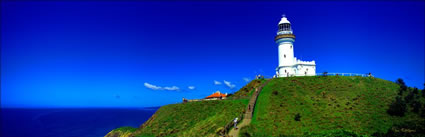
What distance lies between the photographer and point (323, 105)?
35.2 meters

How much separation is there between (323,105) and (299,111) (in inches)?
191

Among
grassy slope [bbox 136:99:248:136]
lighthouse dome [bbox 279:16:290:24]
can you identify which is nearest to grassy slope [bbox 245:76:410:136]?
grassy slope [bbox 136:99:248:136]

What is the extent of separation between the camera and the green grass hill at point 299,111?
29359 mm

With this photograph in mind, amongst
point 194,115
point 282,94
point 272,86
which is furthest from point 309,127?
point 194,115

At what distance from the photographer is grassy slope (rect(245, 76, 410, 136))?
29.2m

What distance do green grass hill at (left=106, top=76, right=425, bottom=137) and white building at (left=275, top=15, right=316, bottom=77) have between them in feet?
18.4

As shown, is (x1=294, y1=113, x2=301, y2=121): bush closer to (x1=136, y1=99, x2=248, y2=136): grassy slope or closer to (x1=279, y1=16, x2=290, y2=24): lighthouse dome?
(x1=136, y1=99, x2=248, y2=136): grassy slope

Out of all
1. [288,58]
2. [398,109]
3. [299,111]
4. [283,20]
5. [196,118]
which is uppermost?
[283,20]

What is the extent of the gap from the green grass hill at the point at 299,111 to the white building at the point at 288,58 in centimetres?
560

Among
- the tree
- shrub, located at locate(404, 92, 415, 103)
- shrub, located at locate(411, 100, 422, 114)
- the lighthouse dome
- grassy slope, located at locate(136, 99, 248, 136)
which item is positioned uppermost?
the lighthouse dome

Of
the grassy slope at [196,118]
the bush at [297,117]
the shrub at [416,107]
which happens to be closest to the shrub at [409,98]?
the shrub at [416,107]

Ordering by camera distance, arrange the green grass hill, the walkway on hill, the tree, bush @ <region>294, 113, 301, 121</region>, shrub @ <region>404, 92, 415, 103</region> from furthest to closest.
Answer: the tree < shrub @ <region>404, 92, 415, 103</region> < bush @ <region>294, 113, 301, 121</region> < the green grass hill < the walkway on hill

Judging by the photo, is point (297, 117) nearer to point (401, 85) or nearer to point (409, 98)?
point (409, 98)

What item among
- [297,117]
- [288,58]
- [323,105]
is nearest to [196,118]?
[297,117]
